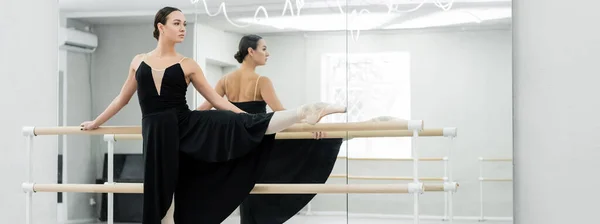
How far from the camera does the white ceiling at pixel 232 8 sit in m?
3.74

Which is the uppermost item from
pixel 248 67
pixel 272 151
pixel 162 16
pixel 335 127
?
pixel 162 16

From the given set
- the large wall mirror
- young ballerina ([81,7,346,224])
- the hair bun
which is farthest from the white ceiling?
young ballerina ([81,7,346,224])

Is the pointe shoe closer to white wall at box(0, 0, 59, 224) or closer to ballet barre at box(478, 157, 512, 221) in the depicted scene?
ballet barre at box(478, 157, 512, 221)

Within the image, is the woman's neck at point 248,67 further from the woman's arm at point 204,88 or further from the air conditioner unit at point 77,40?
the air conditioner unit at point 77,40

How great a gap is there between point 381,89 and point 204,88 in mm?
828

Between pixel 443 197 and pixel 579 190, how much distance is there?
60cm

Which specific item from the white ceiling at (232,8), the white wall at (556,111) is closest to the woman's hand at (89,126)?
the white ceiling at (232,8)

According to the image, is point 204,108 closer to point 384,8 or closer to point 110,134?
point 110,134

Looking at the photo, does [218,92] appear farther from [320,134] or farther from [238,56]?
[320,134]

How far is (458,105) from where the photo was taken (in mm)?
3699

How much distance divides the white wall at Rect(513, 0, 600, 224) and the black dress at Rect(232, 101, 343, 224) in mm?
880

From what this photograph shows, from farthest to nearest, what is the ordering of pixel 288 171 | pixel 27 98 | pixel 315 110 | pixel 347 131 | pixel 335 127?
pixel 27 98, pixel 288 171, pixel 347 131, pixel 335 127, pixel 315 110

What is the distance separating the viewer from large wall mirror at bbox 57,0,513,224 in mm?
3672

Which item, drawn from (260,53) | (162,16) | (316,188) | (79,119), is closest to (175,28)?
(162,16)
